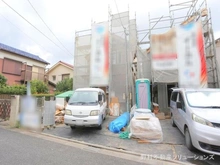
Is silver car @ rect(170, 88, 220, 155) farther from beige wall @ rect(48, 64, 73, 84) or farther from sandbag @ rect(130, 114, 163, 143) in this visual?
beige wall @ rect(48, 64, 73, 84)

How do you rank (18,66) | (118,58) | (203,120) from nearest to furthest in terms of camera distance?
(203,120)
(118,58)
(18,66)

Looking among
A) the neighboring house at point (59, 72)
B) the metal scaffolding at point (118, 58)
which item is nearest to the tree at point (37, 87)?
the metal scaffolding at point (118, 58)

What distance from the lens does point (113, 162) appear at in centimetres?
315

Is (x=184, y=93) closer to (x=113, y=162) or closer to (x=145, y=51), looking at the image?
(x=113, y=162)

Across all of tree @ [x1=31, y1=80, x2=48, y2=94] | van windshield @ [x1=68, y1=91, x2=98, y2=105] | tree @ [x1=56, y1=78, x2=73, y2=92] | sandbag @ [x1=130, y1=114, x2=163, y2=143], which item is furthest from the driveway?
tree @ [x1=56, y1=78, x2=73, y2=92]

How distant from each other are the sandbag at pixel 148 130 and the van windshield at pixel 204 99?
123cm

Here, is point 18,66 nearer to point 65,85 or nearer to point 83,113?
point 65,85

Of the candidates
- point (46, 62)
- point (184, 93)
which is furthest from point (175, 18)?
point (46, 62)

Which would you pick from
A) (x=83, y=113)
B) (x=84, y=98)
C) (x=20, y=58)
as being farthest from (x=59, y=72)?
(x=83, y=113)

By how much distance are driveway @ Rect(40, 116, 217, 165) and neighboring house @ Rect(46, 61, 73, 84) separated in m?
15.7

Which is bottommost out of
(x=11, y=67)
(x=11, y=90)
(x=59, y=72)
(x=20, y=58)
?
(x=11, y=90)

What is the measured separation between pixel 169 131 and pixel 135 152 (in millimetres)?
2499

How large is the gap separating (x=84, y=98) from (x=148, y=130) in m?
2.91

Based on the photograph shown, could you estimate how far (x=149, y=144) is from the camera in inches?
166
